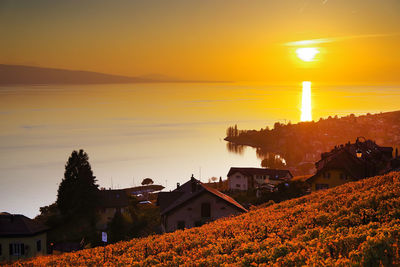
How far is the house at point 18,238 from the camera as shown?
3544 centimetres

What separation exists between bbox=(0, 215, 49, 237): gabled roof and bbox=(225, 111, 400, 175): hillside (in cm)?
11474

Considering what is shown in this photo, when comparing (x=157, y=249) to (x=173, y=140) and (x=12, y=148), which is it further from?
(x=173, y=140)

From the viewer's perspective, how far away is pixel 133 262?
1758cm

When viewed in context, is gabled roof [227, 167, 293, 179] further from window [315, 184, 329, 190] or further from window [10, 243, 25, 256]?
window [10, 243, 25, 256]

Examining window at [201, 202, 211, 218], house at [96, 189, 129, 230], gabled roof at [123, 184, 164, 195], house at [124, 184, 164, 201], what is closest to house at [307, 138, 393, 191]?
window at [201, 202, 211, 218]

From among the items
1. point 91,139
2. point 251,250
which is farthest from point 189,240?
point 91,139

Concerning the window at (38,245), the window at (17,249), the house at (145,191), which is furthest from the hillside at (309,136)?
the window at (17,249)

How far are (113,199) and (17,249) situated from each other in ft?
75.4

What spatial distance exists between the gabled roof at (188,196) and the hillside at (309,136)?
100842mm

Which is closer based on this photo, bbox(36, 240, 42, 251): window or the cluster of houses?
the cluster of houses

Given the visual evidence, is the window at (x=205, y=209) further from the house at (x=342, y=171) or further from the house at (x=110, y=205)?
the house at (x=110, y=205)

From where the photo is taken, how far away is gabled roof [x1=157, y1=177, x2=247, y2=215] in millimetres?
36469

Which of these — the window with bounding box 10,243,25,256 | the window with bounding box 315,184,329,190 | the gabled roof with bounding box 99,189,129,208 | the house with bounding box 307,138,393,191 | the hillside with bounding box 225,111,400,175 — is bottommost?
the window with bounding box 10,243,25,256

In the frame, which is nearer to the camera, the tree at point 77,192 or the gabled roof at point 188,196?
the gabled roof at point 188,196
